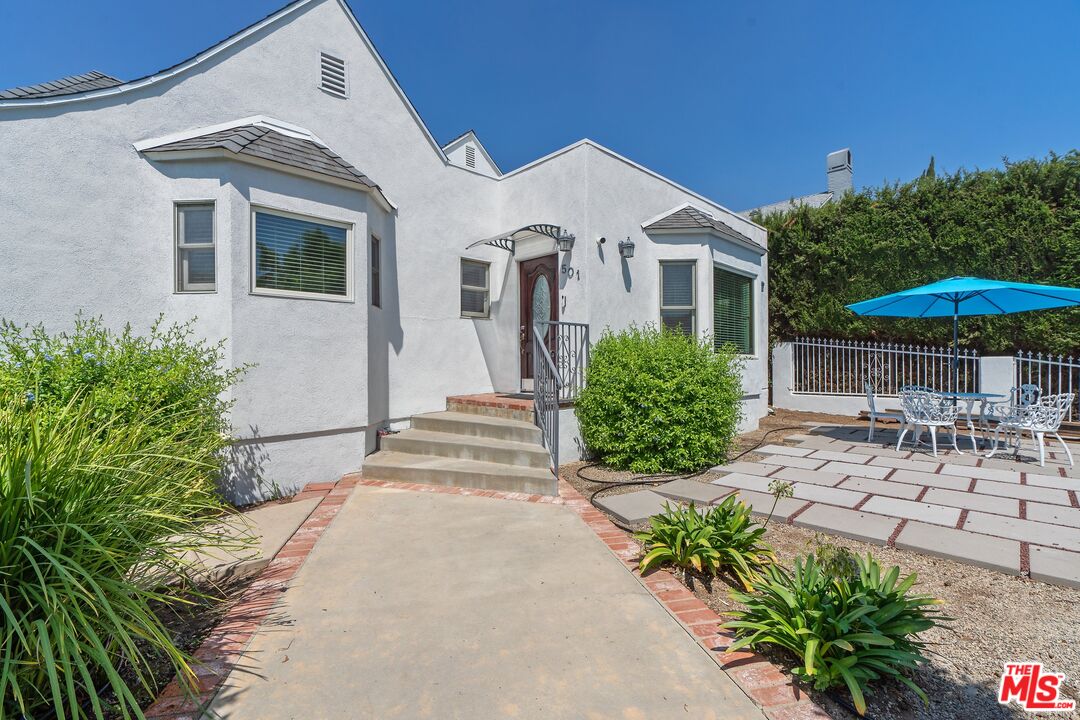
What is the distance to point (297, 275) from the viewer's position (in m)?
6.28

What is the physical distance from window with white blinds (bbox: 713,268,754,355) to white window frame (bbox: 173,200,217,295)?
7795 millimetres

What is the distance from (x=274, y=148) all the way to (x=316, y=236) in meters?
1.11

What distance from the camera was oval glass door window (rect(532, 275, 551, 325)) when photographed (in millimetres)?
8398

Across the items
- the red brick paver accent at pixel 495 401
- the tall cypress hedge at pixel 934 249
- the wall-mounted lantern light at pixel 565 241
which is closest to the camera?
the red brick paver accent at pixel 495 401

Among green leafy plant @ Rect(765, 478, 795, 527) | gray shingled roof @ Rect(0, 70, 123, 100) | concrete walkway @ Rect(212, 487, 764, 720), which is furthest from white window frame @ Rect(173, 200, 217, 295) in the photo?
green leafy plant @ Rect(765, 478, 795, 527)

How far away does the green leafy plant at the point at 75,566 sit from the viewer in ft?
5.90

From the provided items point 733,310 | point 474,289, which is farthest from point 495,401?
point 733,310

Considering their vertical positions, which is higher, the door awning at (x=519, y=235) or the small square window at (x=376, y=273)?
the door awning at (x=519, y=235)

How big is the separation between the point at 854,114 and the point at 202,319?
12.9m

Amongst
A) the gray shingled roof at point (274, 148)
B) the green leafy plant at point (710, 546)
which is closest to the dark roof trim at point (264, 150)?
the gray shingled roof at point (274, 148)

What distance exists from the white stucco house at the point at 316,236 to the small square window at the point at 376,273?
0.04 m

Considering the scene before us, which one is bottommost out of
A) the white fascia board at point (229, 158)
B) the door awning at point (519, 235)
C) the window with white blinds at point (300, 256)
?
the window with white blinds at point (300, 256)

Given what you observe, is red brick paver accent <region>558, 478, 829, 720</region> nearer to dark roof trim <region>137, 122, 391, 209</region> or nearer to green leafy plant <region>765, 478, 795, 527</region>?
green leafy plant <region>765, 478, 795, 527</region>

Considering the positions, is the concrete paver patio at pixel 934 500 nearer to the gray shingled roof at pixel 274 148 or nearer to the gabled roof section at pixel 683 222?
the gabled roof section at pixel 683 222
